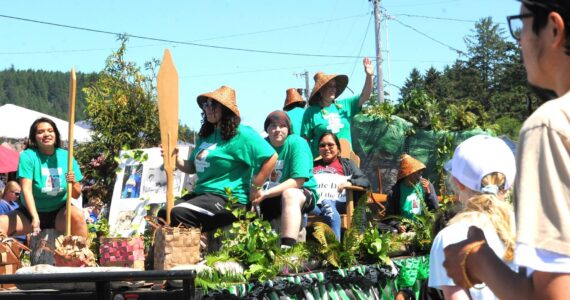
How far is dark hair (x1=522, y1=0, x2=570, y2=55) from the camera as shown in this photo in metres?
1.69

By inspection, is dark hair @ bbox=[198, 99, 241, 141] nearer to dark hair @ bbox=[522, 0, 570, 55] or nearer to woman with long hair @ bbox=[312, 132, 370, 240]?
woman with long hair @ bbox=[312, 132, 370, 240]

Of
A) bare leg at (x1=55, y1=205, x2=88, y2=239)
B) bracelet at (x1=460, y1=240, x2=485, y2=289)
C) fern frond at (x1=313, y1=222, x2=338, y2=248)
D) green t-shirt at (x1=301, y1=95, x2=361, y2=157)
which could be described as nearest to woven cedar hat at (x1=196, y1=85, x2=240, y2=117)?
fern frond at (x1=313, y1=222, x2=338, y2=248)

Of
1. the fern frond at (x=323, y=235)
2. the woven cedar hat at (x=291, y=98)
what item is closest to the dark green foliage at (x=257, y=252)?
the fern frond at (x=323, y=235)

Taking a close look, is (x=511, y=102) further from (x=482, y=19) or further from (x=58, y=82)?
(x=58, y=82)

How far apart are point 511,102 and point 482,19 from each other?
37736 millimetres

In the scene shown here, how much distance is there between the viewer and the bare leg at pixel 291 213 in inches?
253

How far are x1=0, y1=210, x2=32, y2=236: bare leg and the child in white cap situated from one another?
452 cm

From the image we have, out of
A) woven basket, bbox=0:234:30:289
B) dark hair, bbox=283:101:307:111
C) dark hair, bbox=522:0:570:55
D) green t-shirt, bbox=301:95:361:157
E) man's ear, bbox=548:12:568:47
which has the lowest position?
woven basket, bbox=0:234:30:289

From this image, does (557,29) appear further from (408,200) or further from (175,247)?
(408,200)

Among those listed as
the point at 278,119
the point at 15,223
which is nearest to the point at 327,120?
the point at 278,119

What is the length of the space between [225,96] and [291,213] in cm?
98

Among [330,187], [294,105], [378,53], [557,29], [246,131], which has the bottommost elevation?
[330,187]

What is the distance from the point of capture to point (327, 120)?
932 cm

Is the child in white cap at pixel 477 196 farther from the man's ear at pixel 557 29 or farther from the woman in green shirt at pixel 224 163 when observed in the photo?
the woman in green shirt at pixel 224 163
